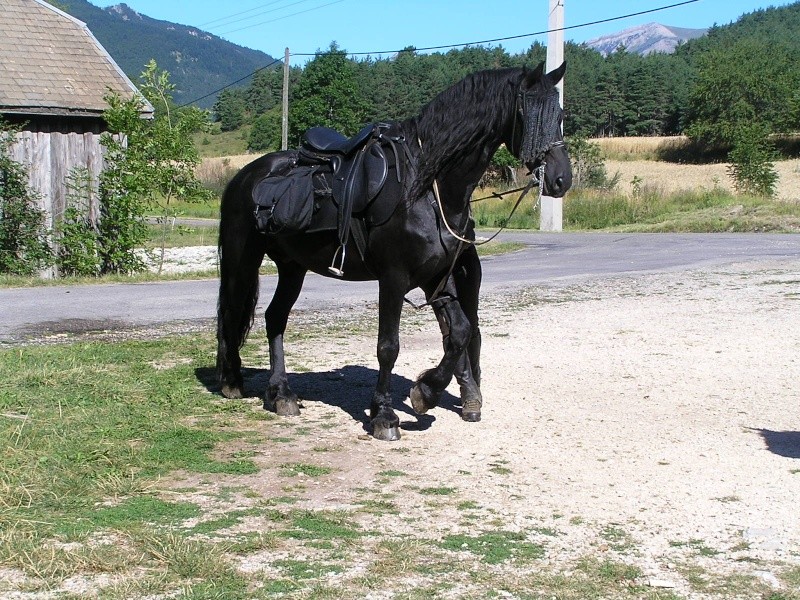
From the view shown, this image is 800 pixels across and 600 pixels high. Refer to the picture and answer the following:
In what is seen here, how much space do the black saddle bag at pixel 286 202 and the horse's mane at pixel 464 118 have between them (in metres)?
0.89

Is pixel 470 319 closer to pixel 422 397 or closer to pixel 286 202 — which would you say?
pixel 422 397

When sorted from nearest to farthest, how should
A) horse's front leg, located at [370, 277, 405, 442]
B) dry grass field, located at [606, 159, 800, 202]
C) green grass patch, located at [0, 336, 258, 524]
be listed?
green grass patch, located at [0, 336, 258, 524], horse's front leg, located at [370, 277, 405, 442], dry grass field, located at [606, 159, 800, 202]

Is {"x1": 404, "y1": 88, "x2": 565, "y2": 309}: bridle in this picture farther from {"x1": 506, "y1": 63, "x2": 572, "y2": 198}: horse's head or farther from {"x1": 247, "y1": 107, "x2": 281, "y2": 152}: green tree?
{"x1": 247, "y1": 107, "x2": 281, "y2": 152}: green tree

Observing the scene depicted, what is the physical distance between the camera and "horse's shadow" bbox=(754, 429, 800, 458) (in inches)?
242

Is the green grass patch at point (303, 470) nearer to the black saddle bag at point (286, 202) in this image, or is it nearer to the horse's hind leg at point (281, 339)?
the horse's hind leg at point (281, 339)

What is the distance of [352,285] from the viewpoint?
15820 mm

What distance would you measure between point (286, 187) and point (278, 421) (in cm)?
181

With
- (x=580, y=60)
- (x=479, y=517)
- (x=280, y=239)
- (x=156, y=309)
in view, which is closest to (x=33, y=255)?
(x=156, y=309)

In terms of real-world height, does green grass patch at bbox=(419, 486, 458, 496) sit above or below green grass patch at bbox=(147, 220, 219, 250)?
below

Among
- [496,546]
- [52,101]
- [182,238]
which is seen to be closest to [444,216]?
[496,546]

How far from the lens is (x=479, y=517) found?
16.5 feet

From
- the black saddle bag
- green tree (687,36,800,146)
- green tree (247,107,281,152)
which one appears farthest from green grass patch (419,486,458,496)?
green tree (687,36,800,146)

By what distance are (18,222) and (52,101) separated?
92.0 inches

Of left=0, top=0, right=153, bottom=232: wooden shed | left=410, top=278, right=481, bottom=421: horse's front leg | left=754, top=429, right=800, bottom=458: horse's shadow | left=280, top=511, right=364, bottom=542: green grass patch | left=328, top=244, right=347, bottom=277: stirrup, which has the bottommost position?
left=280, top=511, right=364, bottom=542: green grass patch
